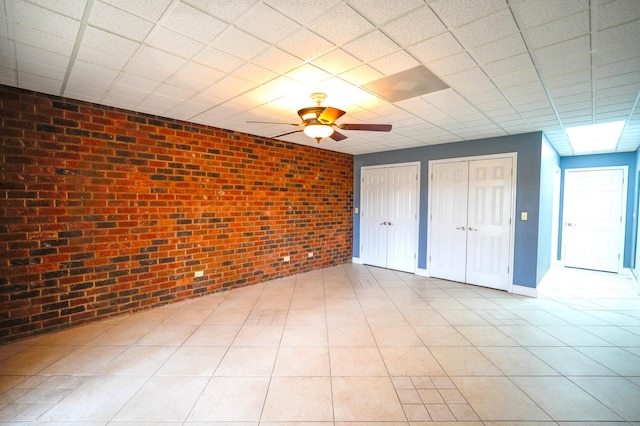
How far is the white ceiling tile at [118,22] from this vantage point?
1.55 metres

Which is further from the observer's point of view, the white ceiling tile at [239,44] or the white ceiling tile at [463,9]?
the white ceiling tile at [239,44]

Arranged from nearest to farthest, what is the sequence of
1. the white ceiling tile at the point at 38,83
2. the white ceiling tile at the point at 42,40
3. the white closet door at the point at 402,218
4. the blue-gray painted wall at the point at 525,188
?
the white ceiling tile at the point at 42,40 → the white ceiling tile at the point at 38,83 → the blue-gray painted wall at the point at 525,188 → the white closet door at the point at 402,218

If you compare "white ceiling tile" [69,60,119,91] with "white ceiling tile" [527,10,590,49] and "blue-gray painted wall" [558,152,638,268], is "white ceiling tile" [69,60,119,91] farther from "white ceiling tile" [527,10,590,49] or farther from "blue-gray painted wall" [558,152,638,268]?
"blue-gray painted wall" [558,152,638,268]

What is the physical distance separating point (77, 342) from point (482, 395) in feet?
11.8

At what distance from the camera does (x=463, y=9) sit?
1504mm

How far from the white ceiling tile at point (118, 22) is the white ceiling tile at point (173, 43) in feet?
0.18

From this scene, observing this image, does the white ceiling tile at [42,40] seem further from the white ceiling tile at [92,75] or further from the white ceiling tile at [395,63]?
the white ceiling tile at [395,63]

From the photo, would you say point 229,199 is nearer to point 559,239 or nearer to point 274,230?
point 274,230

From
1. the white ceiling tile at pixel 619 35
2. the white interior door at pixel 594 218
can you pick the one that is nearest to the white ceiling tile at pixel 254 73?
the white ceiling tile at pixel 619 35

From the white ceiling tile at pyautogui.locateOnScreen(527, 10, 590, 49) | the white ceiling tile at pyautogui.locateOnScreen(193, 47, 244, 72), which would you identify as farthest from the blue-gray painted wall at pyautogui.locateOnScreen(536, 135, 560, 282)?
the white ceiling tile at pyautogui.locateOnScreen(193, 47, 244, 72)

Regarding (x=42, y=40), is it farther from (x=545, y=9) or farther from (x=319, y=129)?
(x=545, y=9)

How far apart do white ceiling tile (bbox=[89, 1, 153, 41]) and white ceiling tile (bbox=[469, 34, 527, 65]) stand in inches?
87.5

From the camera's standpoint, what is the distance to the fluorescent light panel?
12.1 feet

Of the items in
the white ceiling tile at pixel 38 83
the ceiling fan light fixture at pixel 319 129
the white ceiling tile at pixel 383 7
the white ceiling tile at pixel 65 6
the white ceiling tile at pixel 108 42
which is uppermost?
the white ceiling tile at pixel 65 6
